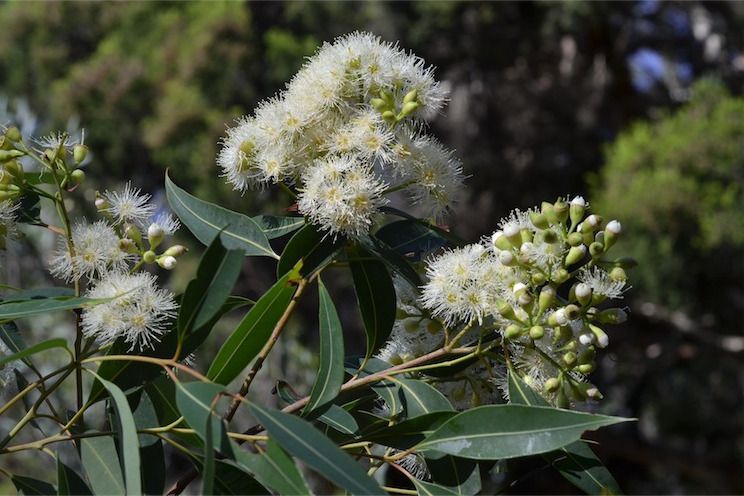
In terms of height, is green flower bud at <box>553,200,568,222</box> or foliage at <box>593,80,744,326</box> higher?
foliage at <box>593,80,744,326</box>

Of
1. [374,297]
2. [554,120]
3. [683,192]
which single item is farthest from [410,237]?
[554,120]

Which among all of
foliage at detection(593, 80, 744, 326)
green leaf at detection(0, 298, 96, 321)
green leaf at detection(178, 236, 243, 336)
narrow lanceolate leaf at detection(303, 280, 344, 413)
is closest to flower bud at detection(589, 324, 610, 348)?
narrow lanceolate leaf at detection(303, 280, 344, 413)

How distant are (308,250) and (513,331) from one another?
206 mm

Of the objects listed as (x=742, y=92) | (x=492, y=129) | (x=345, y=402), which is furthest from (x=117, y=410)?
(x=742, y=92)

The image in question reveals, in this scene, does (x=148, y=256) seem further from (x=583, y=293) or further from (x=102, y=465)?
(x=583, y=293)

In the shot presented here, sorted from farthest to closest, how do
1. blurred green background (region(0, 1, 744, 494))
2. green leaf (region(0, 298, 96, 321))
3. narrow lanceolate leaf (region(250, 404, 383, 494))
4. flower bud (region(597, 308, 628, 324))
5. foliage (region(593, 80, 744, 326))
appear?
blurred green background (region(0, 1, 744, 494))
foliage (region(593, 80, 744, 326))
flower bud (region(597, 308, 628, 324))
green leaf (region(0, 298, 96, 321))
narrow lanceolate leaf (region(250, 404, 383, 494))

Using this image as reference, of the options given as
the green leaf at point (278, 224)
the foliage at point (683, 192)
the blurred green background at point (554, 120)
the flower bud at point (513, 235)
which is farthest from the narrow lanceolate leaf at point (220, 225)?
the foliage at point (683, 192)

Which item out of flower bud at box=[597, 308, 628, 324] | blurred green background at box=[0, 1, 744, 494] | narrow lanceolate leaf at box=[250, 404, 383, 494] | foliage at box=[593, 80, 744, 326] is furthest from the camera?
blurred green background at box=[0, 1, 744, 494]

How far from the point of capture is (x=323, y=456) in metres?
0.56

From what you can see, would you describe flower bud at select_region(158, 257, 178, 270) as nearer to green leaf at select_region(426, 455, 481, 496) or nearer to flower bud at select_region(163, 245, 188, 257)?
flower bud at select_region(163, 245, 188, 257)

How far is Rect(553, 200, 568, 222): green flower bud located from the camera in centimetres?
76

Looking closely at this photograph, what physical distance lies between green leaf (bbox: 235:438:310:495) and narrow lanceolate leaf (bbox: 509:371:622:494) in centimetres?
22

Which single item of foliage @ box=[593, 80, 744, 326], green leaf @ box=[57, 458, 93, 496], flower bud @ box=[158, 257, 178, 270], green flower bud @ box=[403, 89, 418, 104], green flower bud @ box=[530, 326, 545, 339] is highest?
foliage @ box=[593, 80, 744, 326]

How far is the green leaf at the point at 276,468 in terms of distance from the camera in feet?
1.95
